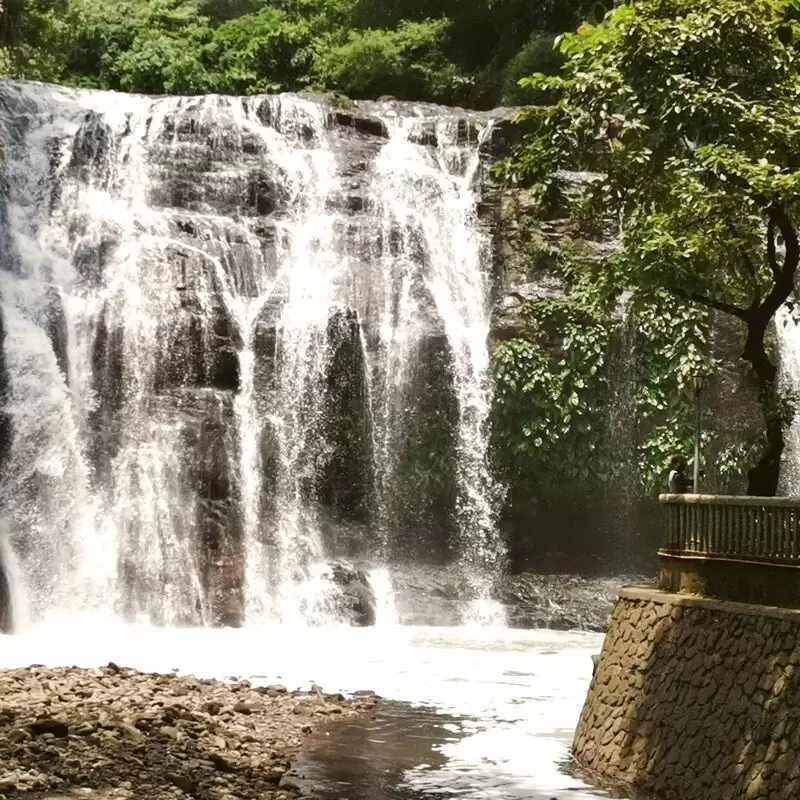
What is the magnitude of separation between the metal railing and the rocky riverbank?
436cm

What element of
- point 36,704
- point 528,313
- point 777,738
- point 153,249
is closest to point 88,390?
point 153,249

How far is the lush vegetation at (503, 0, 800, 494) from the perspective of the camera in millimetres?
13500

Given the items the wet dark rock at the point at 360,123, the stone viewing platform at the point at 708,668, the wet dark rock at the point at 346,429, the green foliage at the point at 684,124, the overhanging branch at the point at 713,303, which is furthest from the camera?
the wet dark rock at the point at 360,123

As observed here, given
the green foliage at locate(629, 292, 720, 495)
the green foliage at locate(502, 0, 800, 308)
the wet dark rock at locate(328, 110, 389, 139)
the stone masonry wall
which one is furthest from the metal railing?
the wet dark rock at locate(328, 110, 389, 139)

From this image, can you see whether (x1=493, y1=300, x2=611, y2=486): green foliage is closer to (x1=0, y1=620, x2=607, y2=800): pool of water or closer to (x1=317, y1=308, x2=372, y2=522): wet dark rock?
(x1=317, y1=308, x2=372, y2=522): wet dark rock

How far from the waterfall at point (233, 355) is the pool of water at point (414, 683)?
1626 millimetres

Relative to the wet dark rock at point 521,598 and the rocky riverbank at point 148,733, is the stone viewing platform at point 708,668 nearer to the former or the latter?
the rocky riverbank at point 148,733

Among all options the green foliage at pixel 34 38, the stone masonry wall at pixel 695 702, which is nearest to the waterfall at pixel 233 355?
the green foliage at pixel 34 38

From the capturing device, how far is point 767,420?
1448 cm

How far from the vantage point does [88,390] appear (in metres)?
24.6

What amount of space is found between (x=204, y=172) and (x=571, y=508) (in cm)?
1044

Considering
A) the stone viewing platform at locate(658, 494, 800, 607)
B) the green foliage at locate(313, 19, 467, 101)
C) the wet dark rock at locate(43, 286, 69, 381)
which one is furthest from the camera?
the green foliage at locate(313, 19, 467, 101)

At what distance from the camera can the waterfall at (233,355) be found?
23.6 metres

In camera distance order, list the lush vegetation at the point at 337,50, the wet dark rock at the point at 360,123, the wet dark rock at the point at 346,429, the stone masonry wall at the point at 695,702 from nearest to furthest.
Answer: the stone masonry wall at the point at 695,702 → the wet dark rock at the point at 346,429 → the wet dark rock at the point at 360,123 → the lush vegetation at the point at 337,50
